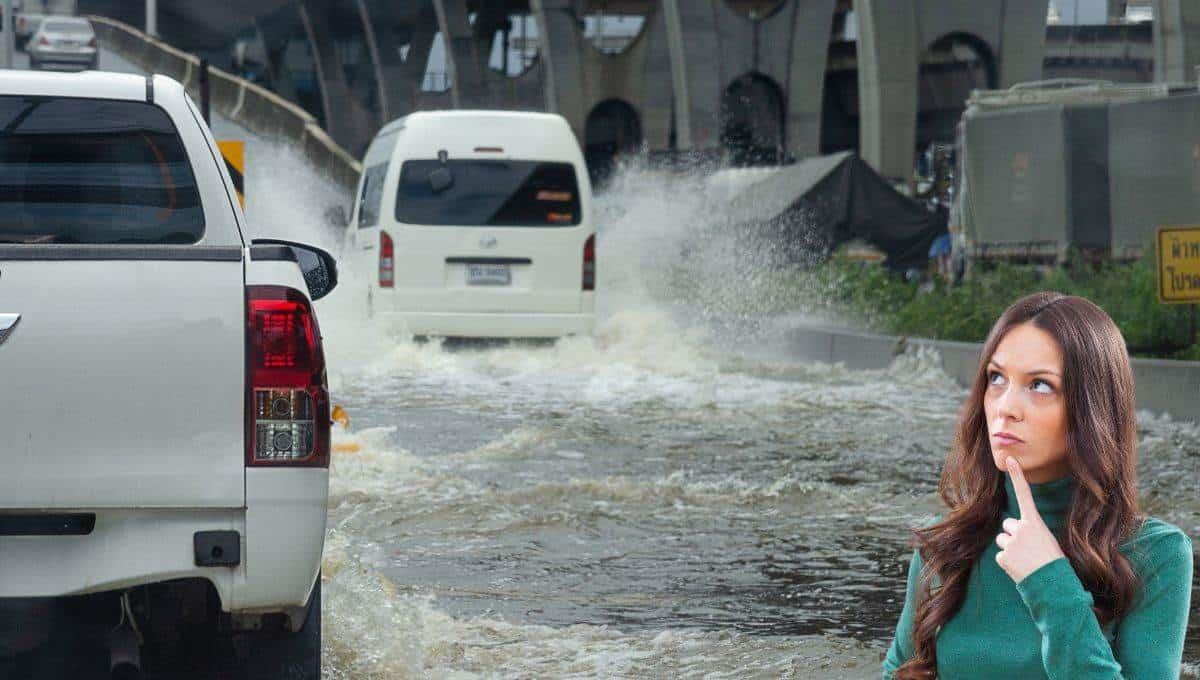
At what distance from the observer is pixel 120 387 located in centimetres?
426

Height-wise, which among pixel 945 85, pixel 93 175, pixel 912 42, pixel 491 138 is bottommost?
pixel 93 175

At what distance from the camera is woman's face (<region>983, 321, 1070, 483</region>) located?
2.52 meters

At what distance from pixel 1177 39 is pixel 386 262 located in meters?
20.9

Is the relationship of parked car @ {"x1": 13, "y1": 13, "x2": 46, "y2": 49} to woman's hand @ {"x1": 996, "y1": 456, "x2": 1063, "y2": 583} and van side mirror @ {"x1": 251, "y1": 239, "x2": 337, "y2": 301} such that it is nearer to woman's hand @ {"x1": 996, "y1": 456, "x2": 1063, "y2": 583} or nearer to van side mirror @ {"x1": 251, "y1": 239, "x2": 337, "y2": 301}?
van side mirror @ {"x1": 251, "y1": 239, "x2": 337, "y2": 301}

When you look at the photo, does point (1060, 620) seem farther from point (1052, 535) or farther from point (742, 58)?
point (742, 58)

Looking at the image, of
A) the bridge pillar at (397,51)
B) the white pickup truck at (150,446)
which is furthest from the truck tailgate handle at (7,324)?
the bridge pillar at (397,51)

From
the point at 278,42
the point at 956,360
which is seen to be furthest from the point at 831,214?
the point at 278,42

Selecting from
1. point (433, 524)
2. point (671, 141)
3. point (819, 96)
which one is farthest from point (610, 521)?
point (671, 141)

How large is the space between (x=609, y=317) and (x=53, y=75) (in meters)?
16.8

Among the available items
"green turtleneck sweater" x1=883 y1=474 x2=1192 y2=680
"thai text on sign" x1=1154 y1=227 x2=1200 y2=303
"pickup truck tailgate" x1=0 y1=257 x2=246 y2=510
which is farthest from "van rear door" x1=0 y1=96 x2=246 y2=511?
"thai text on sign" x1=1154 y1=227 x2=1200 y2=303

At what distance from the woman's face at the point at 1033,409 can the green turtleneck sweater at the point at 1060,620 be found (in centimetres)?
6

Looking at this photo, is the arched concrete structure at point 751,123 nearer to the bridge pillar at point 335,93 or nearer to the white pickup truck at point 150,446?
the bridge pillar at point 335,93

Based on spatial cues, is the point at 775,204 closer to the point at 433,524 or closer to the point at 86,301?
the point at 433,524

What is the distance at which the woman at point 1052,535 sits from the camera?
2.44 meters
